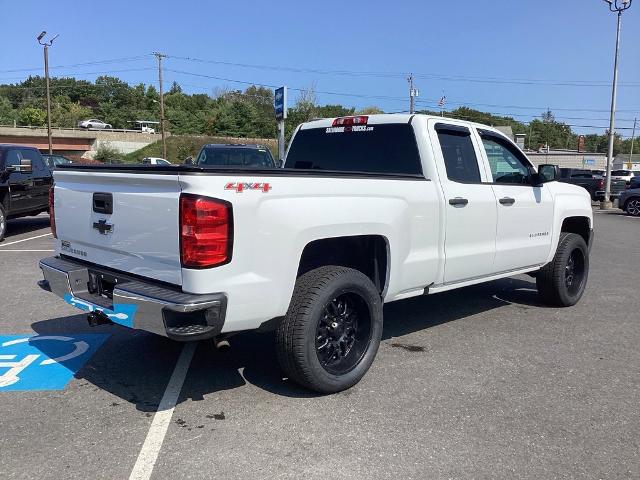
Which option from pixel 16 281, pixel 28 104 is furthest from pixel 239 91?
pixel 16 281

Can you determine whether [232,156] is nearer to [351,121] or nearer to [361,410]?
[351,121]

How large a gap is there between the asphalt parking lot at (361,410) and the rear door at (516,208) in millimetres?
755

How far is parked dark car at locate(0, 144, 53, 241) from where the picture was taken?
11.3 m

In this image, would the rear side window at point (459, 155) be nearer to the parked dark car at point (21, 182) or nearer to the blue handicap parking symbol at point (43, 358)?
the blue handicap parking symbol at point (43, 358)

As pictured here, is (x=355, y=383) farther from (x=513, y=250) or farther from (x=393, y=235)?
(x=513, y=250)

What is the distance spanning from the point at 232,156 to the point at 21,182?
4516 millimetres

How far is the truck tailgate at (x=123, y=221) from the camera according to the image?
10.8 ft

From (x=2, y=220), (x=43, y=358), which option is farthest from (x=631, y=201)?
(x=43, y=358)

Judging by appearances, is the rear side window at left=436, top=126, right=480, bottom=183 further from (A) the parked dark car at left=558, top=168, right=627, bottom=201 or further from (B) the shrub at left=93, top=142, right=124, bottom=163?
(B) the shrub at left=93, top=142, right=124, bottom=163

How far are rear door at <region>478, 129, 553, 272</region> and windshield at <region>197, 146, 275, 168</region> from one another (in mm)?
7845

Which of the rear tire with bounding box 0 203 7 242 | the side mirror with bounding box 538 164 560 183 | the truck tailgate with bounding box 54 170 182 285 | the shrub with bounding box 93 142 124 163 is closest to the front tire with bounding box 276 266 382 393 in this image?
the truck tailgate with bounding box 54 170 182 285

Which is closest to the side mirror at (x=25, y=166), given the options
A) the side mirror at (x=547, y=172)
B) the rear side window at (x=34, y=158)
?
the rear side window at (x=34, y=158)

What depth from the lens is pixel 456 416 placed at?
3.60 metres

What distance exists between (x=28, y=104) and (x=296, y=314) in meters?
129
